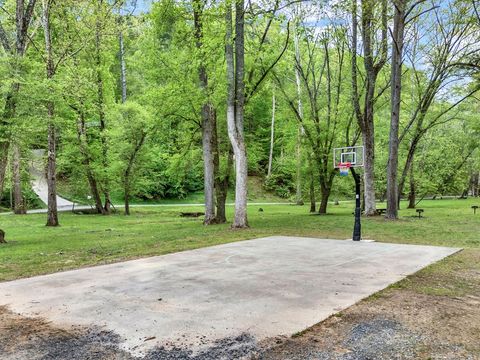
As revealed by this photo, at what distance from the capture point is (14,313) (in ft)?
13.8

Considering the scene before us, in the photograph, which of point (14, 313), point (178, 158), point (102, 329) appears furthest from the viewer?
point (178, 158)

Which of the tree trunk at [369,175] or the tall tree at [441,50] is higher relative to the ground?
the tall tree at [441,50]

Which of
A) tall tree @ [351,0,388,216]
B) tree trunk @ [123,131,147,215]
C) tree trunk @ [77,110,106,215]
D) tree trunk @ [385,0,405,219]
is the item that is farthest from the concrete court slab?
tree trunk @ [77,110,106,215]

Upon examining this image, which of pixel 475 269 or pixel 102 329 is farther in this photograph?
pixel 475 269

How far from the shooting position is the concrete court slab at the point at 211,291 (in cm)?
366

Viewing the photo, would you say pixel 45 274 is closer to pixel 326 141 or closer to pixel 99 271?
pixel 99 271

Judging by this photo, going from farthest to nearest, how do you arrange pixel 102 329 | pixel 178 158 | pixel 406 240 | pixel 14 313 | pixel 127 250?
pixel 178 158
pixel 406 240
pixel 127 250
pixel 14 313
pixel 102 329

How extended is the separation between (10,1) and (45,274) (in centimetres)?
1687

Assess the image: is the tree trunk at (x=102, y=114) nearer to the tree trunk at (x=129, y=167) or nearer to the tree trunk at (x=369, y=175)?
the tree trunk at (x=129, y=167)

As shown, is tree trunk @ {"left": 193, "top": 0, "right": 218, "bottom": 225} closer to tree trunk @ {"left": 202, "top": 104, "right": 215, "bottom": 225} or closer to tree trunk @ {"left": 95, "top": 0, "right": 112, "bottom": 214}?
tree trunk @ {"left": 202, "top": 104, "right": 215, "bottom": 225}

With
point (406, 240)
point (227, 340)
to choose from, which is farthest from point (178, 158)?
point (227, 340)

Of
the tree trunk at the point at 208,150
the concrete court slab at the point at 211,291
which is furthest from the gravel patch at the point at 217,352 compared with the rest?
the tree trunk at the point at 208,150

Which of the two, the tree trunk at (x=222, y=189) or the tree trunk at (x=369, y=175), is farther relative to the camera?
the tree trunk at (x=369, y=175)

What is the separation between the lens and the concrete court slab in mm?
3656
